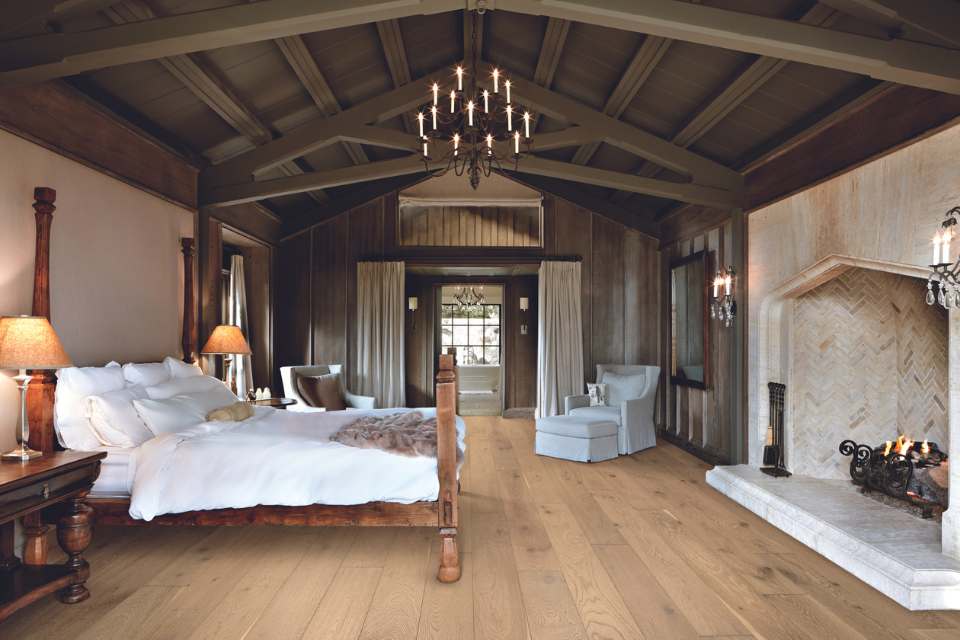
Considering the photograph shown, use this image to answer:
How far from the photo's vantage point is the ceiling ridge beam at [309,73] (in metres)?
4.09

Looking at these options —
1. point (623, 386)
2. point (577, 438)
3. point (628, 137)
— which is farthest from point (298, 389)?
point (628, 137)

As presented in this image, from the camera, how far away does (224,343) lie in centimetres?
495

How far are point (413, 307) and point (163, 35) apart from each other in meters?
6.17

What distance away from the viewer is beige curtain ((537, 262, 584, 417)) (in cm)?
751

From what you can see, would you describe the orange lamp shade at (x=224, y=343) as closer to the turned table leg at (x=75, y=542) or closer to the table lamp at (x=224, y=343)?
the table lamp at (x=224, y=343)

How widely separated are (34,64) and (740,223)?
16.8 feet

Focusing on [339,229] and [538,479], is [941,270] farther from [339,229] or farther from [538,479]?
[339,229]

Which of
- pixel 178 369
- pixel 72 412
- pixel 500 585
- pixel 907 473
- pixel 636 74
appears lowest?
pixel 500 585

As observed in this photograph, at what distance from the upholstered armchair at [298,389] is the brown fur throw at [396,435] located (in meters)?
2.23

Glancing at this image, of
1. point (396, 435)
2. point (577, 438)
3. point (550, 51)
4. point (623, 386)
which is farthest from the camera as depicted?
point (623, 386)

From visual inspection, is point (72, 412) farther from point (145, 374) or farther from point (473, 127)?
point (473, 127)

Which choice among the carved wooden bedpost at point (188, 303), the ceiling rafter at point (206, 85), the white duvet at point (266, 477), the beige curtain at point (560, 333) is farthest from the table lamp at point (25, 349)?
the beige curtain at point (560, 333)

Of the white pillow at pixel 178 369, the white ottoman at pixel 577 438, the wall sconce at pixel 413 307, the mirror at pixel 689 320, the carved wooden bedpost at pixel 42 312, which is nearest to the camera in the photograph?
the carved wooden bedpost at pixel 42 312

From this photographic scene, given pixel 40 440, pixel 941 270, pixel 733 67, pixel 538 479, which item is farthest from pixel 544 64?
pixel 40 440
